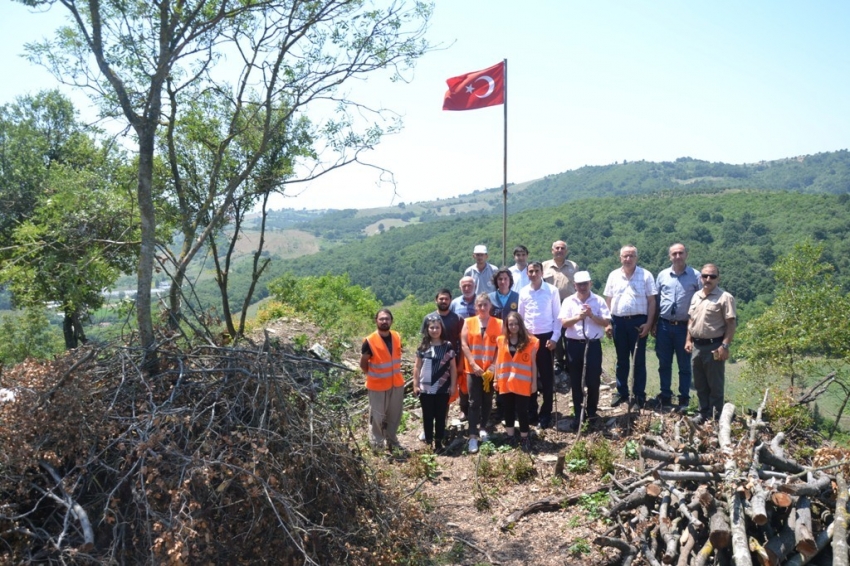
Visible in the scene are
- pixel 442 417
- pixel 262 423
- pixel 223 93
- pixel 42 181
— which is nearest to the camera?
pixel 262 423

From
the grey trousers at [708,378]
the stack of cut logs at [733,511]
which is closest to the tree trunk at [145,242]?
the stack of cut logs at [733,511]

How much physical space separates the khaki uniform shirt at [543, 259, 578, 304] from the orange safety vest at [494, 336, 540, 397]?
1222 millimetres

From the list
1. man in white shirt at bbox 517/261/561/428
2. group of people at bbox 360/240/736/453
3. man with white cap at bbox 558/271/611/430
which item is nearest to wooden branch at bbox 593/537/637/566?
group of people at bbox 360/240/736/453

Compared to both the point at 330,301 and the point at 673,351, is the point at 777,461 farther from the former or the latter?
the point at 330,301

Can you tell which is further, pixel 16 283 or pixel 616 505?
pixel 16 283

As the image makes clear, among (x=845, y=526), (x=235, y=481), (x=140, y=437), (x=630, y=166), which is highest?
(x=630, y=166)

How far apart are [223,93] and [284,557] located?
29.8ft

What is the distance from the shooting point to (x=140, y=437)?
380cm

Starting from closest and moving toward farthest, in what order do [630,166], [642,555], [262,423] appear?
[262,423], [642,555], [630,166]

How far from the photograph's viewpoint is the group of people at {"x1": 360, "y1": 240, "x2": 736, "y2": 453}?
6.70m

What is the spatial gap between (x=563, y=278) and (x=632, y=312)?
1085 mm

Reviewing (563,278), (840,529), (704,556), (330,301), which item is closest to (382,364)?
(563,278)

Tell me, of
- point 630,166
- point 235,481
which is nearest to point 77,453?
point 235,481

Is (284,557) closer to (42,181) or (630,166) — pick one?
(42,181)
